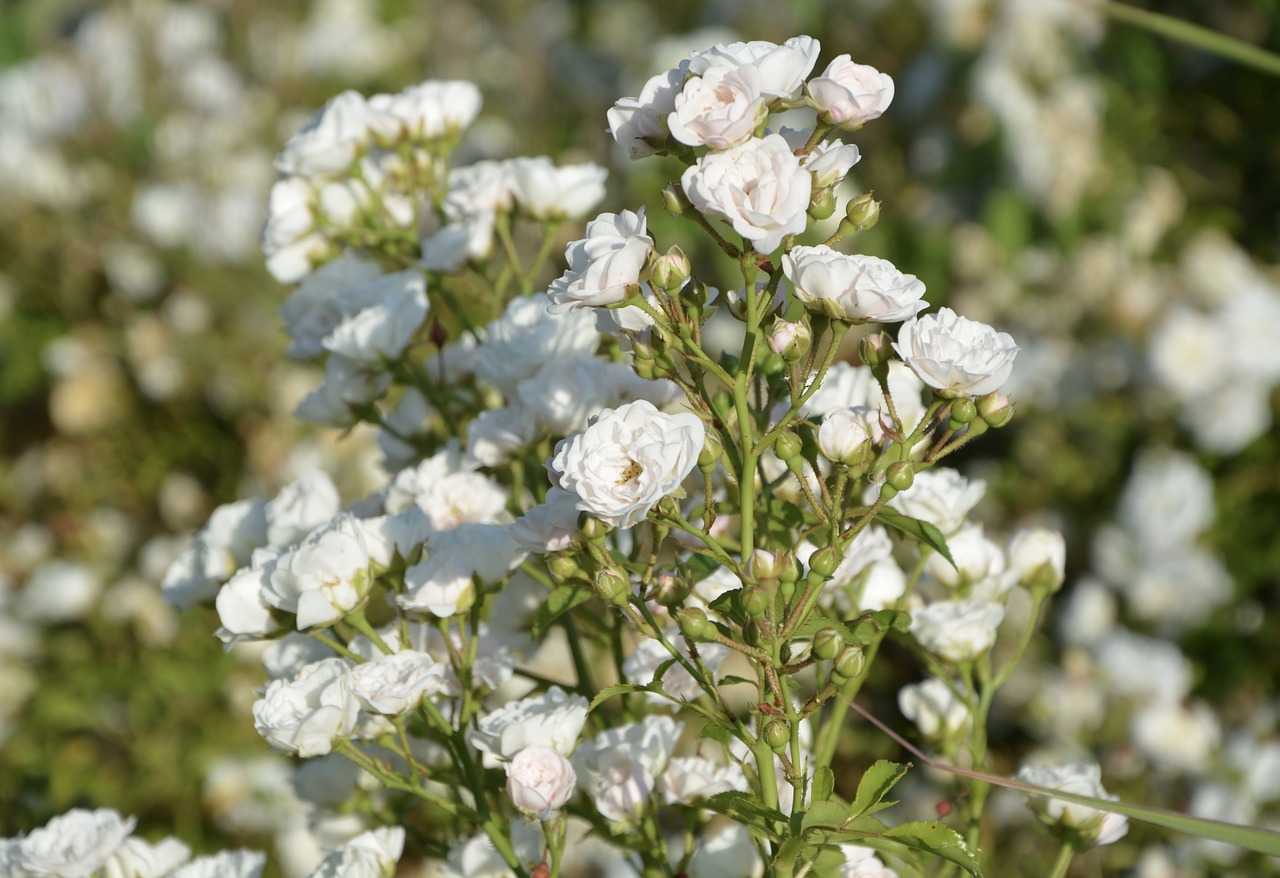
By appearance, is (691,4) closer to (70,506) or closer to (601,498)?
(70,506)

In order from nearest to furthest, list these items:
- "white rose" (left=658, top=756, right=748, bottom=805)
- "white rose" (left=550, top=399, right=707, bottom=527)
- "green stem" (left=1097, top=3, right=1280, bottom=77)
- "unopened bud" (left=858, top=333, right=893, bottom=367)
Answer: "white rose" (left=550, top=399, right=707, bottom=527), "unopened bud" (left=858, top=333, right=893, bottom=367), "white rose" (left=658, top=756, right=748, bottom=805), "green stem" (left=1097, top=3, right=1280, bottom=77)

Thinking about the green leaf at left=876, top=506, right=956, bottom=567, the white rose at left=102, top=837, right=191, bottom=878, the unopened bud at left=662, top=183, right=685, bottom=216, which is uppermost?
the unopened bud at left=662, top=183, right=685, bottom=216

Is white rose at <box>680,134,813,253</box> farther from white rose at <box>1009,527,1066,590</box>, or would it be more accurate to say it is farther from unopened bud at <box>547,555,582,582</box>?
white rose at <box>1009,527,1066,590</box>

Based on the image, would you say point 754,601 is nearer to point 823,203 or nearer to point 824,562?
point 824,562

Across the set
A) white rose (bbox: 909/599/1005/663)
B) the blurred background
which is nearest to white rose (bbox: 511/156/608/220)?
white rose (bbox: 909/599/1005/663)

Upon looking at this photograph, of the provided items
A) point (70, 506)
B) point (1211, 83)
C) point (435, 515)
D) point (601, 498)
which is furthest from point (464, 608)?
point (1211, 83)

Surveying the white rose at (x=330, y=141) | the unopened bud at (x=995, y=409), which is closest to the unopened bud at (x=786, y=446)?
the unopened bud at (x=995, y=409)
